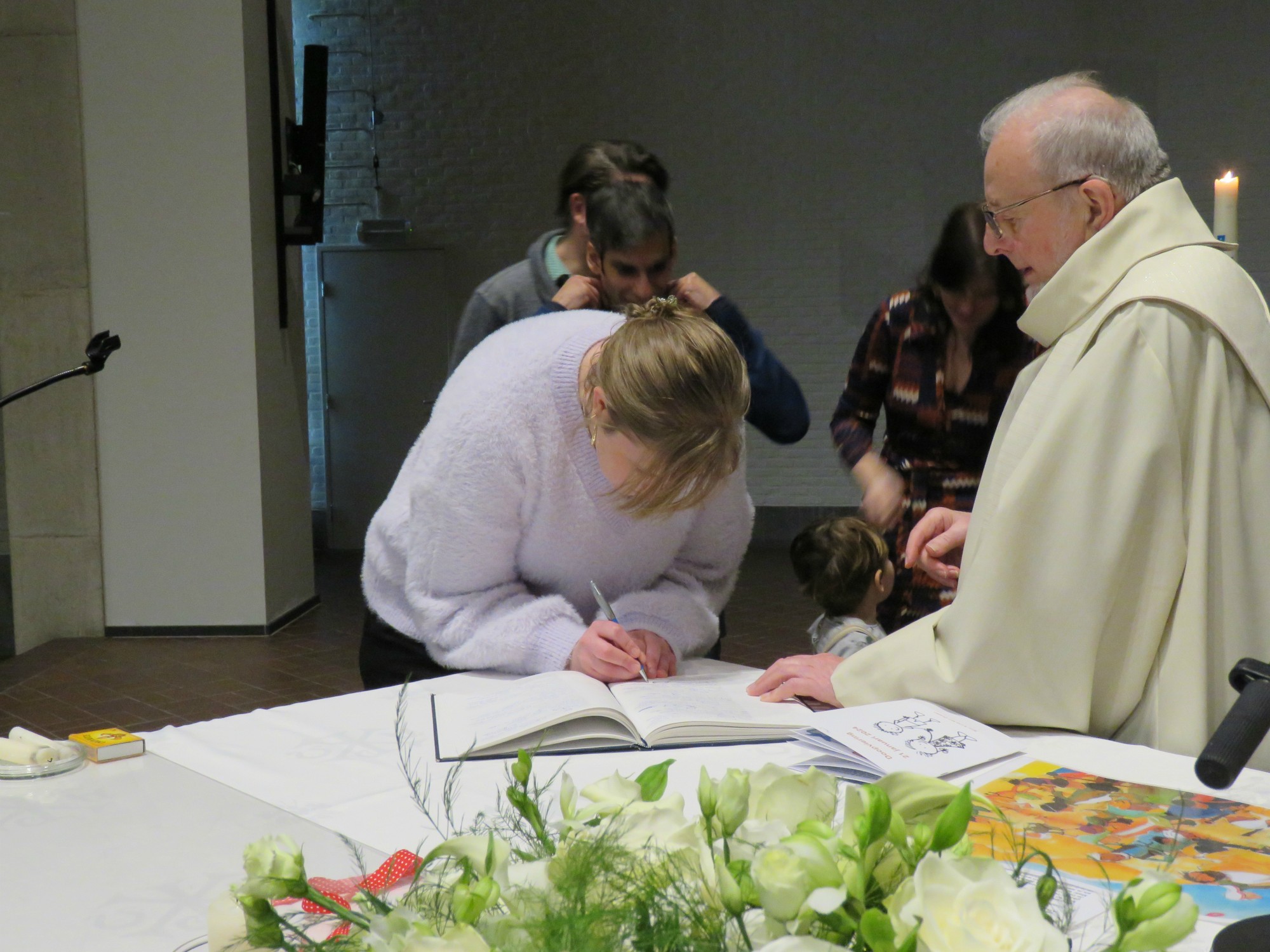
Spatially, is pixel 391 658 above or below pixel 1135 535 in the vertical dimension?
below

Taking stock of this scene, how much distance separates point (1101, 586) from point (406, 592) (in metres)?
1.08

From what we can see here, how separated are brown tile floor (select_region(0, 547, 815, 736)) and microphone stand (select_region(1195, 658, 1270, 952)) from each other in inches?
169

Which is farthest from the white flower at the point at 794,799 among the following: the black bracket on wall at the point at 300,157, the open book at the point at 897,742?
the black bracket on wall at the point at 300,157

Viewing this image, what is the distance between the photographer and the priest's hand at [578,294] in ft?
8.83

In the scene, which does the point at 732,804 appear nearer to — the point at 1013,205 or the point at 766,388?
A: the point at 1013,205

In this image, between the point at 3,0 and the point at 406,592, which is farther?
the point at 3,0

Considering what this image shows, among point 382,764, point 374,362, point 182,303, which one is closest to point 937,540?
point 382,764

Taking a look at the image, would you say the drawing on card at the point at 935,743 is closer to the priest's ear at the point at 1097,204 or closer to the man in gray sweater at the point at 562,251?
the priest's ear at the point at 1097,204

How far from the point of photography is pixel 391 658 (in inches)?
85.0

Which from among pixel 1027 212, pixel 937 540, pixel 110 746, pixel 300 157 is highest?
pixel 300 157

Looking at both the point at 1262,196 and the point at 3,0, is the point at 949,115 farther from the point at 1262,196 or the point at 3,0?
the point at 3,0

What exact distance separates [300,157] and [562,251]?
12.5 feet

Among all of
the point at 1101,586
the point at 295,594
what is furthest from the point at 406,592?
the point at 295,594

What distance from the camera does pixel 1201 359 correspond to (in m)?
1.54
